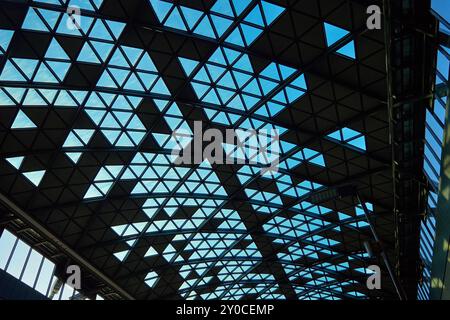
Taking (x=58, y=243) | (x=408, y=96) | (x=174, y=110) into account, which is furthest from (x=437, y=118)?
(x=58, y=243)

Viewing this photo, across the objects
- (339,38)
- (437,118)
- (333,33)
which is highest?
(333,33)

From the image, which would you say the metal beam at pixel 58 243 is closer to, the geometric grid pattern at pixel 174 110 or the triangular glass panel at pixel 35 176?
the geometric grid pattern at pixel 174 110

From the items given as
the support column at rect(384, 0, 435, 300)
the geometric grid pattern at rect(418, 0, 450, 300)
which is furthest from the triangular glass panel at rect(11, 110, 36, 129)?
the geometric grid pattern at rect(418, 0, 450, 300)

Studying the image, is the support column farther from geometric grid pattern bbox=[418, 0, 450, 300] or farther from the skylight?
the skylight

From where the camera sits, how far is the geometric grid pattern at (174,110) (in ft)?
80.8

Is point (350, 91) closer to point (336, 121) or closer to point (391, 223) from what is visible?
point (336, 121)

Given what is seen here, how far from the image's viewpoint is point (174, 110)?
103 feet

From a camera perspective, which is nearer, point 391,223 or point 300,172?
point 300,172

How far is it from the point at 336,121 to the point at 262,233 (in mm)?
21854

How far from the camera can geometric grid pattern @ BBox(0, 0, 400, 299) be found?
24.6m

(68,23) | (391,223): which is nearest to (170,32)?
(68,23)

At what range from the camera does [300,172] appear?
37.9 m

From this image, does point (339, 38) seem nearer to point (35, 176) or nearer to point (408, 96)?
point (408, 96)
